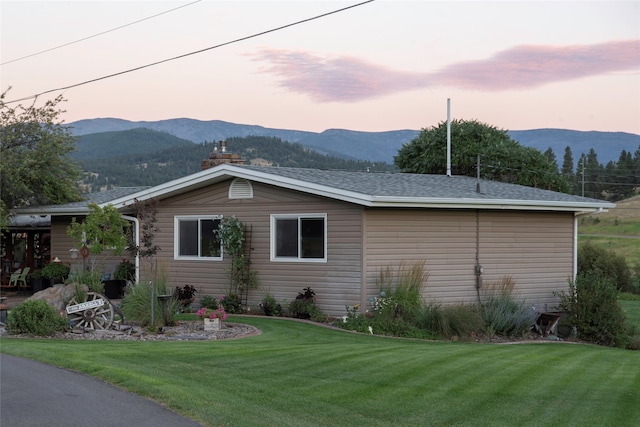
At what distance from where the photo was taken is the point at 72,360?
11172mm

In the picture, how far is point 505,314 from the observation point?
18.6 meters

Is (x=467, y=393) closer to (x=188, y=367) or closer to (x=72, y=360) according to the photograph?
(x=188, y=367)

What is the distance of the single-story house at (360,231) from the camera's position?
18203 mm

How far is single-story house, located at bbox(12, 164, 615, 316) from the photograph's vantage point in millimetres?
18203

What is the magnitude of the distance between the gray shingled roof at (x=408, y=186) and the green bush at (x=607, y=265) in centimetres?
1536

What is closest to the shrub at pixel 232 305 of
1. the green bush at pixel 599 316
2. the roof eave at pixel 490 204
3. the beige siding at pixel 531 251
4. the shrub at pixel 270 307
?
the shrub at pixel 270 307

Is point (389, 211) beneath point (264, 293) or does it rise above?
above

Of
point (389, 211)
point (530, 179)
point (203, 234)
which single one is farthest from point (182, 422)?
point (530, 179)

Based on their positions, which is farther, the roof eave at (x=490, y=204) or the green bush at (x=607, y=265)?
the green bush at (x=607, y=265)

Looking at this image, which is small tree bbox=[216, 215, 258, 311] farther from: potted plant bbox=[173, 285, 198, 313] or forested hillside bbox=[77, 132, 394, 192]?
forested hillside bbox=[77, 132, 394, 192]

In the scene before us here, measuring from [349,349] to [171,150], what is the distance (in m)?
66.3

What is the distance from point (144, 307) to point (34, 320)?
2343mm

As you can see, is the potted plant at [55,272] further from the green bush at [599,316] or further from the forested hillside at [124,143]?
the forested hillside at [124,143]

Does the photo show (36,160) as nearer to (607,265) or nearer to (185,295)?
(185,295)
